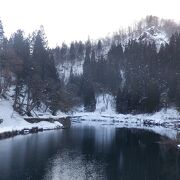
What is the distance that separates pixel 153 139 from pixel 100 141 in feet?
37.9

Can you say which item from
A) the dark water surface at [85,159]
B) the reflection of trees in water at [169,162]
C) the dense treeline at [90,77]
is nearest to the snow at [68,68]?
the dense treeline at [90,77]

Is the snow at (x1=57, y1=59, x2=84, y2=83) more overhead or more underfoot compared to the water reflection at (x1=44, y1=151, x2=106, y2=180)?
more overhead

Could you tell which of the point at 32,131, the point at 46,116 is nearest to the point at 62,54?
the point at 46,116

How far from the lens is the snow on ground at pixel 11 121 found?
226 feet

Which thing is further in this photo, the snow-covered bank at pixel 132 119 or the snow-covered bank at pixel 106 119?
the snow-covered bank at pixel 132 119

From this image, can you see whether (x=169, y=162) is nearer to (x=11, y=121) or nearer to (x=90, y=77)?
(x=11, y=121)

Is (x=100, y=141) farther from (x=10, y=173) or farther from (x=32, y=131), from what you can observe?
(x=10, y=173)

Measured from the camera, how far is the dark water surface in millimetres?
38625

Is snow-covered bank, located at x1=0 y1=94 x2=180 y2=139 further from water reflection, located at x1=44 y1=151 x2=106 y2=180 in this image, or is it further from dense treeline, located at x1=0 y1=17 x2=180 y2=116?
water reflection, located at x1=44 y1=151 x2=106 y2=180

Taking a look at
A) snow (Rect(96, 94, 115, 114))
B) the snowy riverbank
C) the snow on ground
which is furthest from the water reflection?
snow (Rect(96, 94, 115, 114))

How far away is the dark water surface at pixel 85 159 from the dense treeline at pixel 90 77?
2169 cm

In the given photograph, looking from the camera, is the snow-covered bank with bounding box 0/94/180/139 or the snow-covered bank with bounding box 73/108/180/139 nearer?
the snow-covered bank with bounding box 0/94/180/139

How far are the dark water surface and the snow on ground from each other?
6.78 metres

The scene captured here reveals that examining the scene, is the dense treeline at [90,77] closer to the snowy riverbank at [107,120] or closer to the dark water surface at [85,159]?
the snowy riverbank at [107,120]
